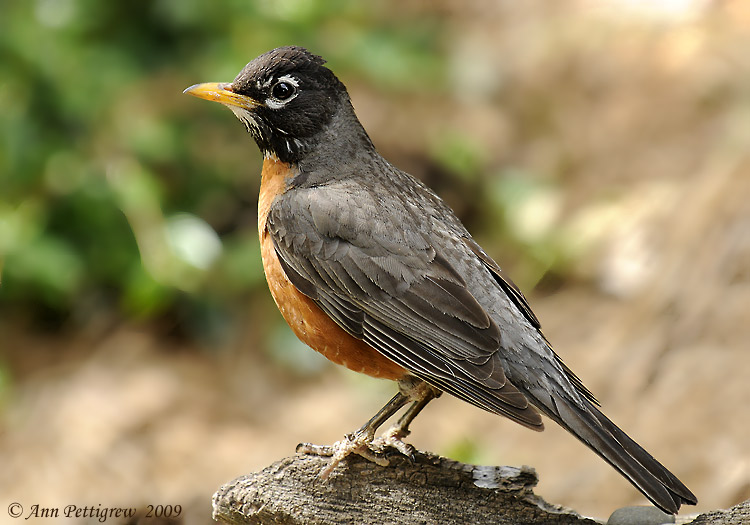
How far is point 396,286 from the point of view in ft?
14.5

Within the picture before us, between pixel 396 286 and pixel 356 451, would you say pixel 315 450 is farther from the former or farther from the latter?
pixel 396 286

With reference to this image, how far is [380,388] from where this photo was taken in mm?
7695

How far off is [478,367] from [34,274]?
466cm

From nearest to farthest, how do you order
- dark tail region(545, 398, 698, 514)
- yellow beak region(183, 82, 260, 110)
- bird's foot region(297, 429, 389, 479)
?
dark tail region(545, 398, 698, 514)
bird's foot region(297, 429, 389, 479)
yellow beak region(183, 82, 260, 110)

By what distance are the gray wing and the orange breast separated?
0.19 feet

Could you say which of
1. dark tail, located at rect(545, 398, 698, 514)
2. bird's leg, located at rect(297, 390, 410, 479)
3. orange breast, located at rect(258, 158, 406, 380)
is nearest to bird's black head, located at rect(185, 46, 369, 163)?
orange breast, located at rect(258, 158, 406, 380)

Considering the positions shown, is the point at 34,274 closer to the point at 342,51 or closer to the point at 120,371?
the point at 120,371

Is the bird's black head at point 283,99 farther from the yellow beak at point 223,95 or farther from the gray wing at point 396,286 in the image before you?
the gray wing at point 396,286

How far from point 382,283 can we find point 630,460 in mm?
1453

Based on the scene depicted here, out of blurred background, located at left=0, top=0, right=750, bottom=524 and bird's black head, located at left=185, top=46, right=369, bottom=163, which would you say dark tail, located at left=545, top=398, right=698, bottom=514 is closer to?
blurred background, located at left=0, top=0, right=750, bottom=524

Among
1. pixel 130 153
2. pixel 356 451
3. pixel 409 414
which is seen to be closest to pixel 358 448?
pixel 356 451

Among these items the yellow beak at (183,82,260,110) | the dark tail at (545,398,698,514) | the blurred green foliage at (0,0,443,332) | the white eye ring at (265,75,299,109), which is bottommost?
the dark tail at (545,398,698,514)

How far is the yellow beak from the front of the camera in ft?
15.8

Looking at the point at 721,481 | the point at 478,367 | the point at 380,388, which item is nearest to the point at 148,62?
the point at 380,388
